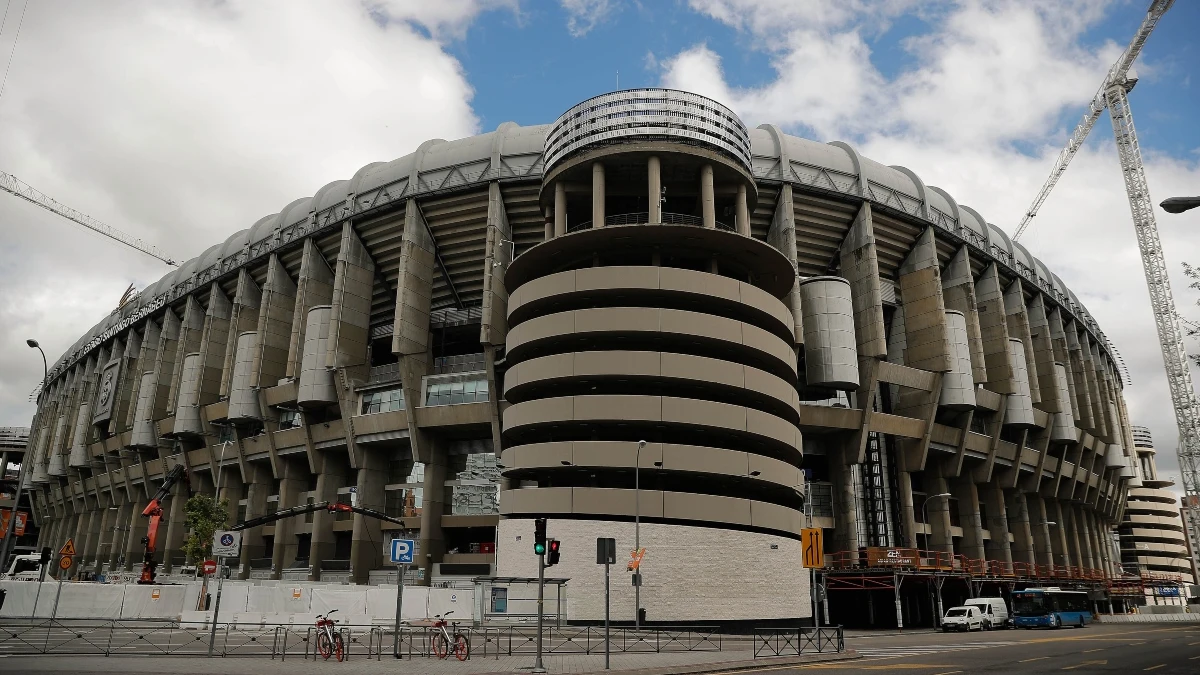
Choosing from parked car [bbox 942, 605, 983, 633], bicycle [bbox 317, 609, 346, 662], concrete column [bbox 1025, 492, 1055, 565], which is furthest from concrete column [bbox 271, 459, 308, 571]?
concrete column [bbox 1025, 492, 1055, 565]

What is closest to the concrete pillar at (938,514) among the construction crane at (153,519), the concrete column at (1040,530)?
the concrete column at (1040,530)

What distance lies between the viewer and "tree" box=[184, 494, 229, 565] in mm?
61875

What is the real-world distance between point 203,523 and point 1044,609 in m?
60.9

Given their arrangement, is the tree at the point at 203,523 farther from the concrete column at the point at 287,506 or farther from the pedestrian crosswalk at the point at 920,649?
the pedestrian crosswalk at the point at 920,649

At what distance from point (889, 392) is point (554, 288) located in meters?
34.5

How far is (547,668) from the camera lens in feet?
71.9

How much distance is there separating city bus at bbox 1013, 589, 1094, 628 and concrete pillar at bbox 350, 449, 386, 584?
45228mm

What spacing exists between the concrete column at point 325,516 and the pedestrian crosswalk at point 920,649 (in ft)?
140

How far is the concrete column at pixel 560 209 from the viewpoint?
53.9 meters

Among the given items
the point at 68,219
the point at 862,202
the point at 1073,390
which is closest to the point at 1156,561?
the point at 1073,390

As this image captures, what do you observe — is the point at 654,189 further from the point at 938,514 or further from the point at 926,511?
the point at 926,511

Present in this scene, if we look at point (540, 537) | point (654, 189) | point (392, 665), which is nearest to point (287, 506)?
point (654, 189)

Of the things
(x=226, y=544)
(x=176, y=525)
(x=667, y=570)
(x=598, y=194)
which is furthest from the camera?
(x=176, y=525)

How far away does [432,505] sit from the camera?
58.9 metres
